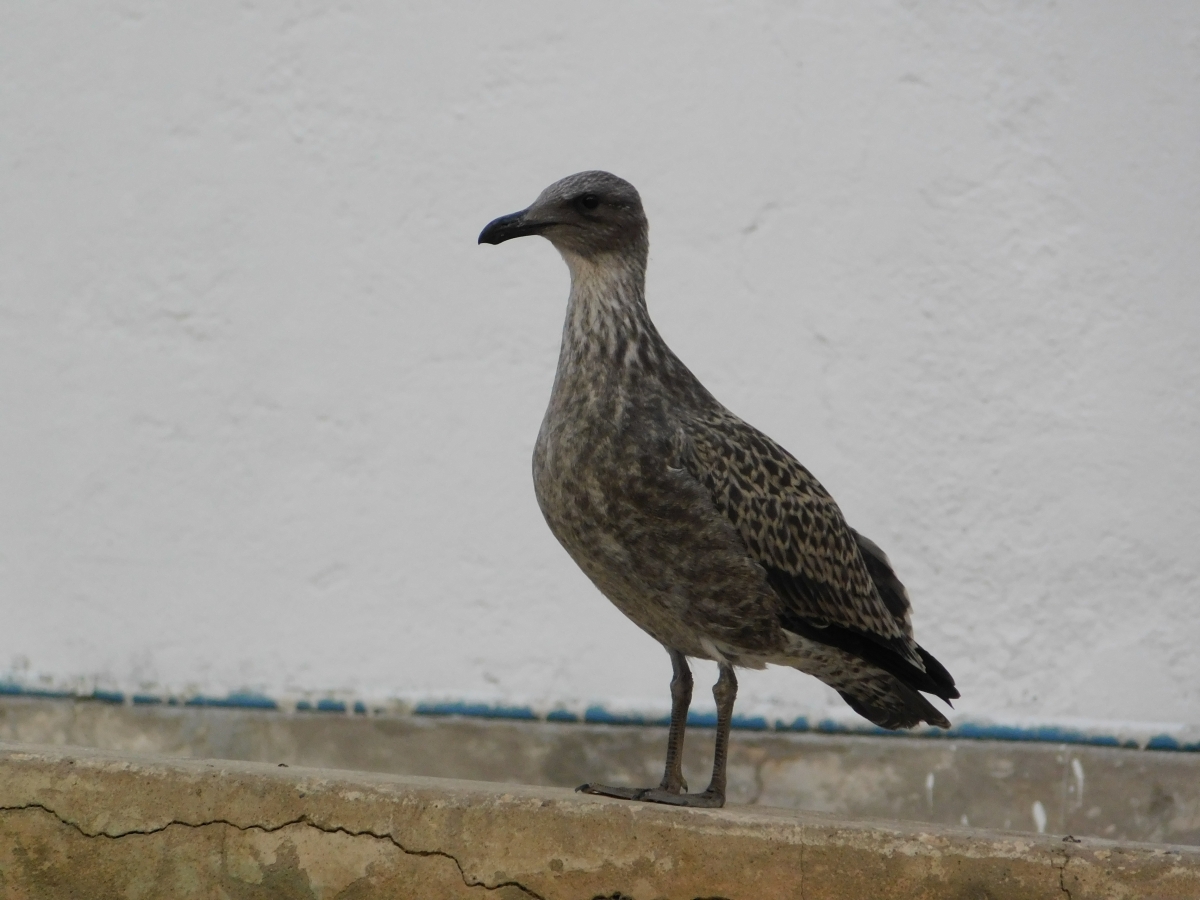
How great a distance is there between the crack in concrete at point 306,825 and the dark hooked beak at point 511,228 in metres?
1.37

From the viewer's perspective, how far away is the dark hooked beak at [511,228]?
3.43 m

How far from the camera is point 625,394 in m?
3.43

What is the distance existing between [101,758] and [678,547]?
1352 mm

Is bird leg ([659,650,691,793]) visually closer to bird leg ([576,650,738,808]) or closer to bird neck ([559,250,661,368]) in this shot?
bird leg ([576,650,738,808])

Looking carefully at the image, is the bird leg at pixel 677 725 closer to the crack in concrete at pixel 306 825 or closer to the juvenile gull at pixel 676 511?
the juvenile gull at pixel 676 511

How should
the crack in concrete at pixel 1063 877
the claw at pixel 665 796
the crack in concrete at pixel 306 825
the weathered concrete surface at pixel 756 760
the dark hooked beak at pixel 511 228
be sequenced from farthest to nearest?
the weathered concrete surface at pixel 756 760 < the dark hooked beak at pixel 511 228 < the claw at pixel 665 796 < the crack in concrete at pixel 306 825 < the crack in concrete at pixel 1063 877

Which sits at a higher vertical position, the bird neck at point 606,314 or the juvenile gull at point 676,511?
the bird neck at point 606,314

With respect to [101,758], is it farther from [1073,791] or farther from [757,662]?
A: [1073,791]

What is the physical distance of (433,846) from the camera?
3020 millimetres

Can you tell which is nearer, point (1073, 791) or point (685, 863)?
point (685, 863)

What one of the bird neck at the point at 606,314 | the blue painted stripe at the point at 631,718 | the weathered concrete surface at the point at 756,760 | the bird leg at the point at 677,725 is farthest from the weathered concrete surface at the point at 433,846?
the blue painted stripe at the point at 631,718

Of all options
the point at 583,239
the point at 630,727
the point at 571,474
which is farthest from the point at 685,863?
the point at 630,727

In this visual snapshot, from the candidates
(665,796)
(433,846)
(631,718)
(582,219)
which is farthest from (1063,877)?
(631,718)

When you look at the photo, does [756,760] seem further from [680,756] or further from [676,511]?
[676,511]
